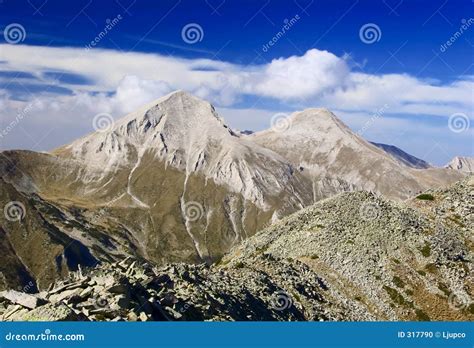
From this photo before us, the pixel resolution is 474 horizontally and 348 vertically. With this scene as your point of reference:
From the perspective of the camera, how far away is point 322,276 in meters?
93.3

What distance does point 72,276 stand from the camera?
5228 cm

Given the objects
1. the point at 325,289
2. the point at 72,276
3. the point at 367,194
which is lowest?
the point at 325,289

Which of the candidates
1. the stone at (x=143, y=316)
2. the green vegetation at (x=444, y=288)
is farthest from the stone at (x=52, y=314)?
the green vegetation at (x=444, y=288)

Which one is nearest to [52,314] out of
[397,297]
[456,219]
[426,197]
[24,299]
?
[24,299]

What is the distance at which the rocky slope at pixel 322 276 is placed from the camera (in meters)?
43.2

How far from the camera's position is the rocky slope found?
4325 cm

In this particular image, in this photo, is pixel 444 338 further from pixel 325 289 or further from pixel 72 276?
pixel 325 289

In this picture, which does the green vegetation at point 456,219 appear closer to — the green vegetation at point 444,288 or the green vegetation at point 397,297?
the green vegetation at point 444,288

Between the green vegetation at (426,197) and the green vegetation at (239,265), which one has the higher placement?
the green vegetation at (426,197)

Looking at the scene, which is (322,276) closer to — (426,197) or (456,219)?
(456,219)

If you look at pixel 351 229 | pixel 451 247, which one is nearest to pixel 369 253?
pixel 351 229

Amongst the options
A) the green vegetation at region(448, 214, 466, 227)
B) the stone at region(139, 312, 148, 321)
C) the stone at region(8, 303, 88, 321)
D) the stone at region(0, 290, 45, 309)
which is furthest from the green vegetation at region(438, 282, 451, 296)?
the stone at region(0, 290, 45, 309)

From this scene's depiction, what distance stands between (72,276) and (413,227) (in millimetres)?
71819

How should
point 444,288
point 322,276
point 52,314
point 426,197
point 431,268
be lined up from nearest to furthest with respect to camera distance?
point 52,314
point 444,288
point 322,276
point 431,268
point 426,197
